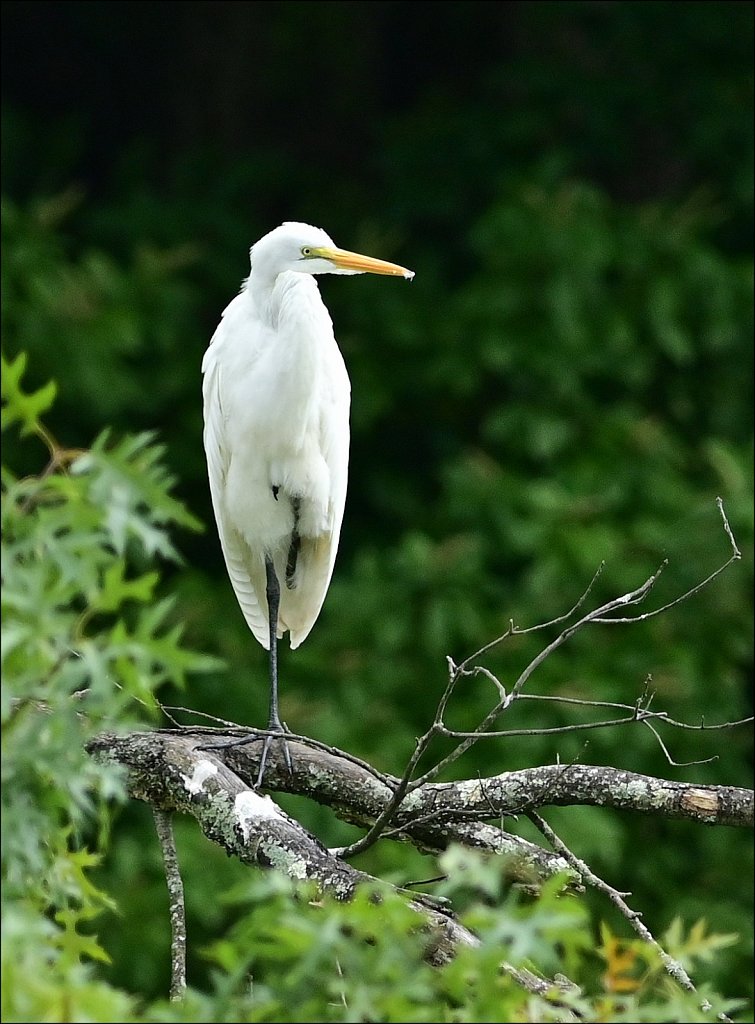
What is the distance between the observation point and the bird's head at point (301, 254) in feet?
9.76

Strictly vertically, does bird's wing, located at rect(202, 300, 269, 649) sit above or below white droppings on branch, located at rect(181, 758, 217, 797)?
above

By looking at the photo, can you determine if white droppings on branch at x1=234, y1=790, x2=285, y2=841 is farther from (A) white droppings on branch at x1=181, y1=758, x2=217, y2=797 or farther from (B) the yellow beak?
(B) the yellow beak

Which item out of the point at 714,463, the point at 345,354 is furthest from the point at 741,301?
the point at 345,354

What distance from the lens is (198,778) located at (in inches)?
86.2

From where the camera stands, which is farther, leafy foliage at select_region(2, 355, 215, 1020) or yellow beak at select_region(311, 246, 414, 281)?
yellow beak at select_region(311, 246, 414, 281)

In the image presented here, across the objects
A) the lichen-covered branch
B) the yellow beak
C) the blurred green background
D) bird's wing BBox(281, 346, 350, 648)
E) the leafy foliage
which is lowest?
the leafy foliage

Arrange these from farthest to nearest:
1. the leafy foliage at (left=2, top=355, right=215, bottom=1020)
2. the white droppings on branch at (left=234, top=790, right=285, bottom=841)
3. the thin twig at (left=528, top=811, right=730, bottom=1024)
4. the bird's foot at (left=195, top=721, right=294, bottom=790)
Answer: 1. the bird's foot at (left=195, top=721, right=294, bottom=790)
2. the white droppings on branch at (left=234, top=790, right=285, bottom=841)
3. the thin twig at (left=528, top=811, right=730, bottom=1024)
4. the leafy foliage at (left=2, top=355, right=215, bottom=1020)

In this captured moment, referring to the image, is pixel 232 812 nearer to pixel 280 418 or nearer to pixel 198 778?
pixel 198 778

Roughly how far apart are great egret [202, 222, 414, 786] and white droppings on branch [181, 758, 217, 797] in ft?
2.53

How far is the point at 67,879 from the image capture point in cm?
167

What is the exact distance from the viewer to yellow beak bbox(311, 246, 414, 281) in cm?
289

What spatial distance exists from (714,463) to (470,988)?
3.88 meters

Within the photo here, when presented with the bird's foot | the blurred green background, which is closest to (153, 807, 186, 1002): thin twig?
the bird's foot

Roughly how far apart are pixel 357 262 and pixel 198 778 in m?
1.14
